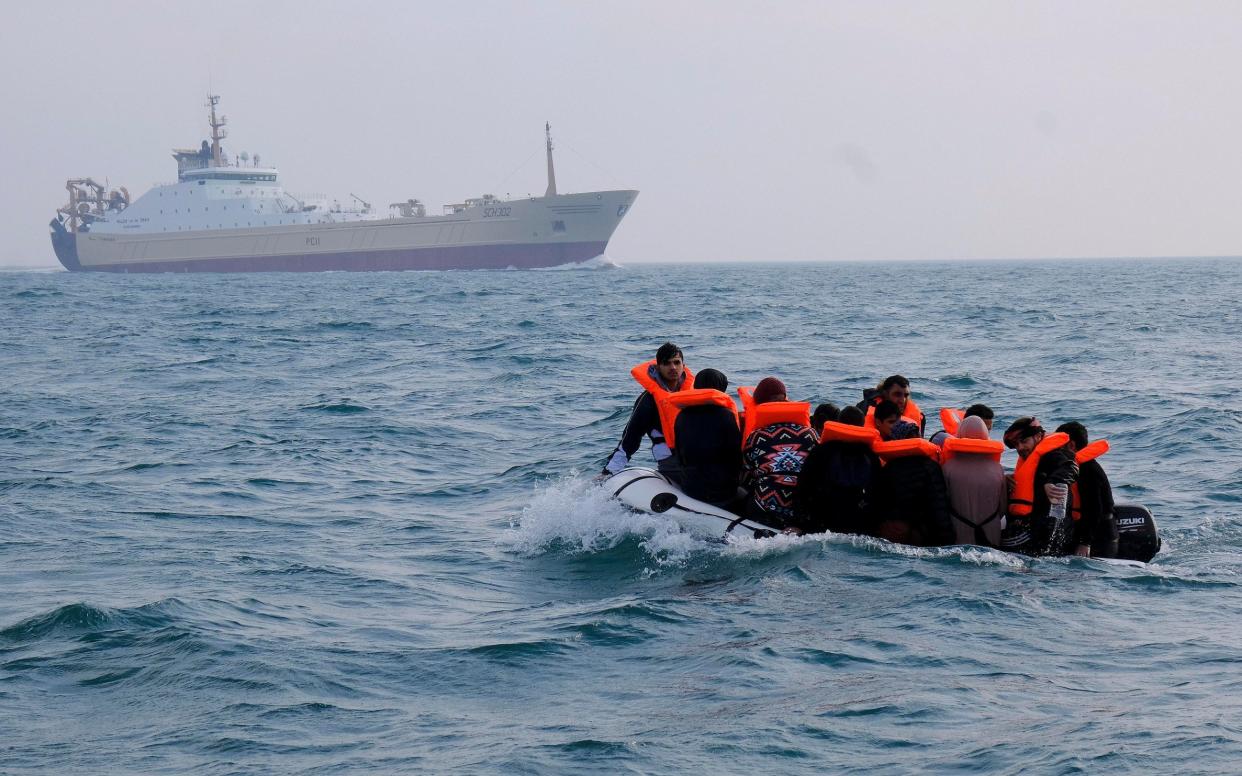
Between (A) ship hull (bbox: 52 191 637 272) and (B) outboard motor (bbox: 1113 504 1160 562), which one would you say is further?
(A) ship hull (bbox: 52 191 637 272)

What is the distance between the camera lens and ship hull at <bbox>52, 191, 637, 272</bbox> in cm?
9031

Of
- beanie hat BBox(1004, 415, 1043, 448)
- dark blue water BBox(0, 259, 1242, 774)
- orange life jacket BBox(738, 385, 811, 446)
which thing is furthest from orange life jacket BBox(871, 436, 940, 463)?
dark blue water BBox(0, 259, 1242, 774)

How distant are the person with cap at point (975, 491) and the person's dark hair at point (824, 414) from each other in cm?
82

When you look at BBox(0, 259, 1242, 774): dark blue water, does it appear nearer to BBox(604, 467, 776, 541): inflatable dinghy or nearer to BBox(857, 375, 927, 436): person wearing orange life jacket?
BBox(604, 467, 776, 541): inflatable dinghy

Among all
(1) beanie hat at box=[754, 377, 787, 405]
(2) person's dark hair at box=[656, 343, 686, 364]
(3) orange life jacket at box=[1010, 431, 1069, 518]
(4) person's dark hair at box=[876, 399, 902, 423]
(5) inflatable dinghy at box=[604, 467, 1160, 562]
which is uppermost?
(2) person's dark hair at box=[656, 343, 686, 364]

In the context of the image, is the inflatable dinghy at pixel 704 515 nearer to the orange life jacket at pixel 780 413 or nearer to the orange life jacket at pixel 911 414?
the orange life jacket at pixel 780 413

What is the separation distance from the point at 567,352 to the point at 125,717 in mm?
21264

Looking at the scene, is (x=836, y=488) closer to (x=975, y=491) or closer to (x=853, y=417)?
(x=853, y=417)

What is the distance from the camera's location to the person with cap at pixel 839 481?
329 inches

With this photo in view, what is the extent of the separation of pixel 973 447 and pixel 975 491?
0.38 metres

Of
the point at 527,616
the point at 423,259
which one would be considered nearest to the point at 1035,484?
the point at 527,616

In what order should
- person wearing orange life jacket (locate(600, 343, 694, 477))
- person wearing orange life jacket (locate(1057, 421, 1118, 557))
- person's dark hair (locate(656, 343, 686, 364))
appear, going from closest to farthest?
person wearing orange life jacket (locate(1057, 421, 1118, 557)) → person's dark hair (locate(656, 343, 686, 364)) → person wearing orange life jacket (locate(600, 343, 694, 477))

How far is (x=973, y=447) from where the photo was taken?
8250 mm

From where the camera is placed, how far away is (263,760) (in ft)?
18.2
